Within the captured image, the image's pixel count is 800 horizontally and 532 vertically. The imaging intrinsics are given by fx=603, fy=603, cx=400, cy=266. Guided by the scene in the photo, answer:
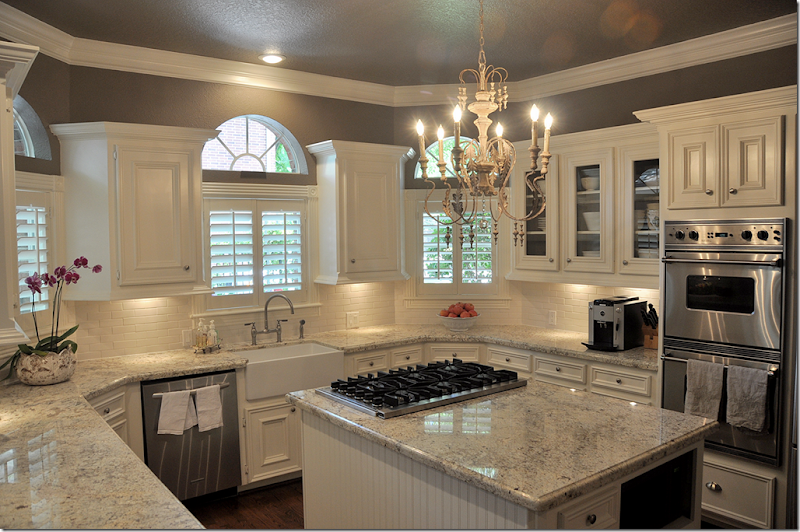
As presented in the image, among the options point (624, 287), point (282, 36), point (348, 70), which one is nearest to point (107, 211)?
point (282, 36)

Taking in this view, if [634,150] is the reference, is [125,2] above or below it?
above

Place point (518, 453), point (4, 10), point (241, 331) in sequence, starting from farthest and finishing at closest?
point (241, 331) < point (4, 10) < point (518, 453)

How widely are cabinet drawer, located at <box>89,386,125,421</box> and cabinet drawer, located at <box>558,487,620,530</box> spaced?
2562 millimetres

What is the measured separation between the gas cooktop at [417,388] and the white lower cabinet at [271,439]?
4.05 ft

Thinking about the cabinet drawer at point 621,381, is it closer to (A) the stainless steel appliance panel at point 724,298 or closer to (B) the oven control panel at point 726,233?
(A) the stainless steel appliance panel at point 724,298

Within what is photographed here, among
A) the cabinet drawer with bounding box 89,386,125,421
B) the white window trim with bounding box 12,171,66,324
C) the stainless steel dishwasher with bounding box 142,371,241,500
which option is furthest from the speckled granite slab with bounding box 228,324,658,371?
the white window trim with bounding box 12,171,66,324

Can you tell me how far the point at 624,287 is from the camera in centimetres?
439

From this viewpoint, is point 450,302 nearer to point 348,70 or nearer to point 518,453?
point 348,70

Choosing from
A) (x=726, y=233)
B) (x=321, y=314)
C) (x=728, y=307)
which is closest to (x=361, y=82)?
(x=321, y=314)

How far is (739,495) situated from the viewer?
3545 mm

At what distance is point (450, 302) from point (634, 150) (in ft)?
6.70

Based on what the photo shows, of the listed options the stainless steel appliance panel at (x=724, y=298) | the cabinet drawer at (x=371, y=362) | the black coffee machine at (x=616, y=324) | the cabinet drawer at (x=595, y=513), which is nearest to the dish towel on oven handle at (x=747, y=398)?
the stainless steel appliance panel at (x=724, y=298)

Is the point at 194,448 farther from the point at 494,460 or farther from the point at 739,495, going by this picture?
the point at 739,495

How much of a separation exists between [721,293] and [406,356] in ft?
7.59
